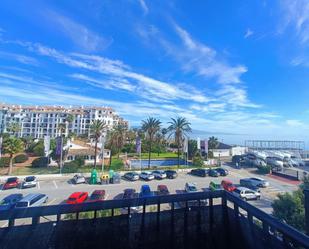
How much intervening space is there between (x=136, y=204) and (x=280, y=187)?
32.3 metres

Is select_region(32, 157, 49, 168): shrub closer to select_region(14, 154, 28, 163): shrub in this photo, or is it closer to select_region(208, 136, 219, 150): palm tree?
select_region(14, 154, 28, 163): shrub

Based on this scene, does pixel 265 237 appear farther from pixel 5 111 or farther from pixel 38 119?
pixel 5 111

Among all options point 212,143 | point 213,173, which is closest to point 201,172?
point 213,173

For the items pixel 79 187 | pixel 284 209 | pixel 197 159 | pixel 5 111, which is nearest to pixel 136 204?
pixel 284 209

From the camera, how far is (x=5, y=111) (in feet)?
341

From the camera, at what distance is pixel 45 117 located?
10444cm

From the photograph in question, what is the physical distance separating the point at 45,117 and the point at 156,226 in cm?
11399

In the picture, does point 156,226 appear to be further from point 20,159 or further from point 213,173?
point 20,159

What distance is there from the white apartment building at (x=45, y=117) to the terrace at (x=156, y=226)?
100272 millimetres

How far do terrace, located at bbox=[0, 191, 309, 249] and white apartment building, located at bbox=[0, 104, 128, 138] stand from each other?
10027 cm

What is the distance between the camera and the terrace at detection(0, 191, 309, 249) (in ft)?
10.5

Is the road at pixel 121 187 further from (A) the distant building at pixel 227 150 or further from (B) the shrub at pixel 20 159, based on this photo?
(A) the distant building at pixel 227 150

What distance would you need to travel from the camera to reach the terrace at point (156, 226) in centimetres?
319

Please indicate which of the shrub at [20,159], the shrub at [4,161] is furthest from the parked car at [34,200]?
the shrub at [20,159]
